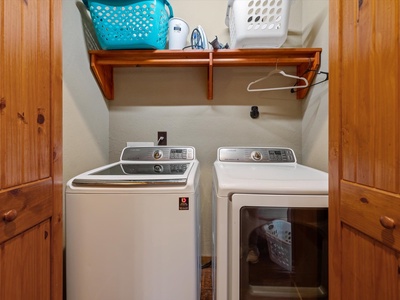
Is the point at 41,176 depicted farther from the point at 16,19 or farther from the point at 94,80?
the point at 94,80

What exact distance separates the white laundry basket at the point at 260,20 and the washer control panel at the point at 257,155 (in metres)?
0.78

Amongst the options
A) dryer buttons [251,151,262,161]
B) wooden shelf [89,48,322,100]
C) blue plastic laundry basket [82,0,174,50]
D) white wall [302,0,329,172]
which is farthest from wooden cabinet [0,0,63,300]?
white wall [302,0,329,172]

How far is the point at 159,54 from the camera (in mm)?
1459

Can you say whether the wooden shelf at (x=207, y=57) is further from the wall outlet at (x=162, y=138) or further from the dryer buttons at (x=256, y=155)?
the dryer buttons at (x=256, y=155)

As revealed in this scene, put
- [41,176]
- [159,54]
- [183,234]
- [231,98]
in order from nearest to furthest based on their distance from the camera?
[41,176] < [183,234] < [159,54] < [231,98]

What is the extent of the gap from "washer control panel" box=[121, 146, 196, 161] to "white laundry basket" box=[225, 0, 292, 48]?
0.90 meters

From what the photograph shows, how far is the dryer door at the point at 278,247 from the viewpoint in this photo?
2.67 feet

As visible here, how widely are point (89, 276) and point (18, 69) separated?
0.86 m

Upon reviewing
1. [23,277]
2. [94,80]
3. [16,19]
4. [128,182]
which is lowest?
[23,277]

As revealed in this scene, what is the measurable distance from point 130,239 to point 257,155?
3.50 feet

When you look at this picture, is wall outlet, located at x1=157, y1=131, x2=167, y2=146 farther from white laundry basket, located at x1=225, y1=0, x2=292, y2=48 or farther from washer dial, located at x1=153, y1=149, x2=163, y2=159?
white laundry basket, located at x1=225, y1=0, x2=292, y2=48

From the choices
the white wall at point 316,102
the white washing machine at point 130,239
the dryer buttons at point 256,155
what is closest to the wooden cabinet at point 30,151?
the white washing machine at point 130,239

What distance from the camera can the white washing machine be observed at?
87 centimetres

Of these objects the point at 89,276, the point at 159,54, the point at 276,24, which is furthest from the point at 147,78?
the point at 89,276
